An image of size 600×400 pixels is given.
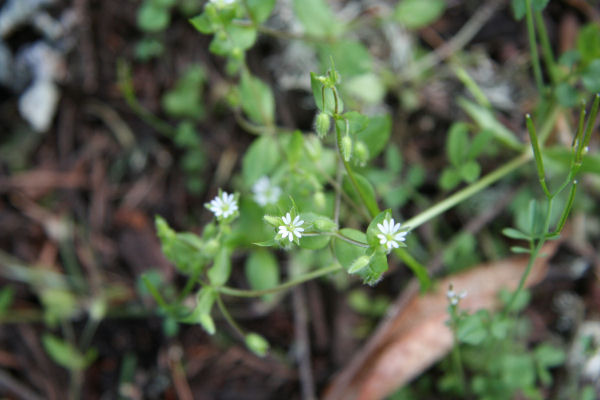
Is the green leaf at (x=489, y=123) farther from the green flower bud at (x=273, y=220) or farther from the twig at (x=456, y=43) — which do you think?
the green flower bud at (x=273, y=220)

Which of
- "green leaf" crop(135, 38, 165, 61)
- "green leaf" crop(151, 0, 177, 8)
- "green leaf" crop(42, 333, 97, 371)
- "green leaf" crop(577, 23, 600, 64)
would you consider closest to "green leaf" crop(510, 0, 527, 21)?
"green leaf" crop(577, 23, 600, 64)

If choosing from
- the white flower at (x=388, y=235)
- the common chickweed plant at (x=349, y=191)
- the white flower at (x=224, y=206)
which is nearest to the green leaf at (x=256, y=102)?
the common chickweed plant at (x=349, y=191)

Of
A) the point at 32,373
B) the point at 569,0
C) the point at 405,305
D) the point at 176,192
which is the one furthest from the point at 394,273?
the point at 32,373

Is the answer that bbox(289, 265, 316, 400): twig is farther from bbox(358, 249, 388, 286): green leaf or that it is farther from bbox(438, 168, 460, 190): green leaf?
bbox(358, 249, 388, 286): green leaf

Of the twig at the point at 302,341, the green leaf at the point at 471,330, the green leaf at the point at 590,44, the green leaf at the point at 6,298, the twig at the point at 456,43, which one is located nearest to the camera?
the green leaf at the point at 471,330

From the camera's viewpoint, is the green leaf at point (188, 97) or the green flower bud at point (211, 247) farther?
the green leaf at point (188, 97)

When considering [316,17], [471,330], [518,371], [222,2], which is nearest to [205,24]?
[222,2]

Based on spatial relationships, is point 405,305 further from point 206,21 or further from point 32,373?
point 32,373
